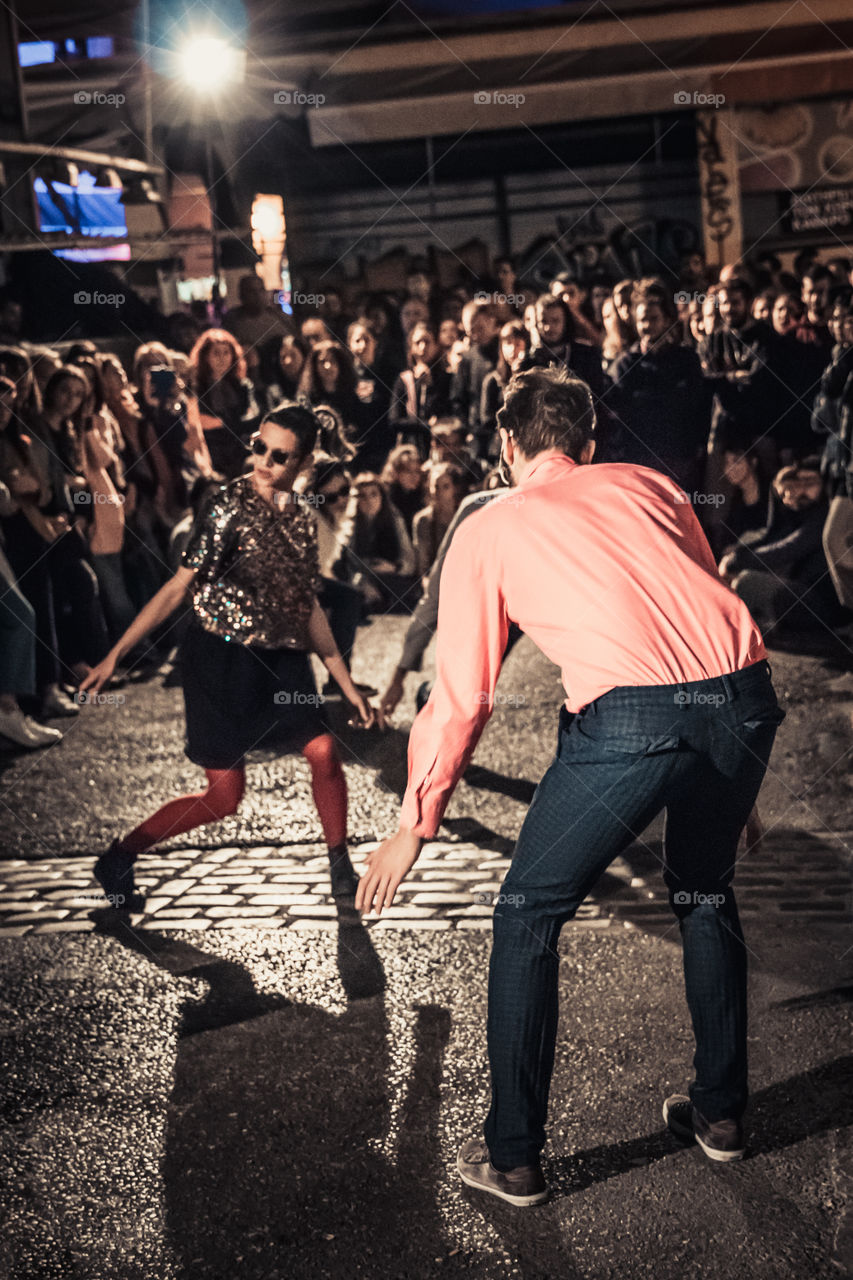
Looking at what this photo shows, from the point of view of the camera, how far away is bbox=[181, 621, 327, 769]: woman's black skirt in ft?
16.7

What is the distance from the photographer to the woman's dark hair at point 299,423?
508 centimetres

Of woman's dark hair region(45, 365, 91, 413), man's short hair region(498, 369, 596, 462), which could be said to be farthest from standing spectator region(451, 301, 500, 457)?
man's short hair region(498, 369, 596, 462)

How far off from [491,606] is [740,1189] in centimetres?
142

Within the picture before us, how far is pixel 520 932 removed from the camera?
3.04 metres

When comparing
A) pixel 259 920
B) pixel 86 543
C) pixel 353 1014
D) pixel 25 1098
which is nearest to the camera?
pixel 25 1098

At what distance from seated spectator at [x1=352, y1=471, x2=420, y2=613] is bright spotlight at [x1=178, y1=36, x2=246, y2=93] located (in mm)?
8356

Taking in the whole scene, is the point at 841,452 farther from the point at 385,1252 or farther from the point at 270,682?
the point at 385,1252

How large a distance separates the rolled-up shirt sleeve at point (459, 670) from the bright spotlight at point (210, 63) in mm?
15288

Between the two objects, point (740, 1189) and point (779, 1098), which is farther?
point (779, 1098)

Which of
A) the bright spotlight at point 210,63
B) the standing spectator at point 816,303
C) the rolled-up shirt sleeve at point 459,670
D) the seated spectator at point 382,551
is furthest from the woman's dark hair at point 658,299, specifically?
the bright spotlight at point 210,63

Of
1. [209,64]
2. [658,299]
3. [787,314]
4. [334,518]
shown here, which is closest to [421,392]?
[334,518]

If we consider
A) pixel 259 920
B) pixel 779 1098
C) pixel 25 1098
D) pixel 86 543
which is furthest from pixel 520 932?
pixel 86 543

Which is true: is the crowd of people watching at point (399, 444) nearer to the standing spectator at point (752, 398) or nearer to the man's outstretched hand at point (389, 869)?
the standing spectator at point (752, 398)

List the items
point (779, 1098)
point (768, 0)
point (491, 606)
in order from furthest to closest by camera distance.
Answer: point (768, 0)
point (779, 1098)
point (491, 606)
